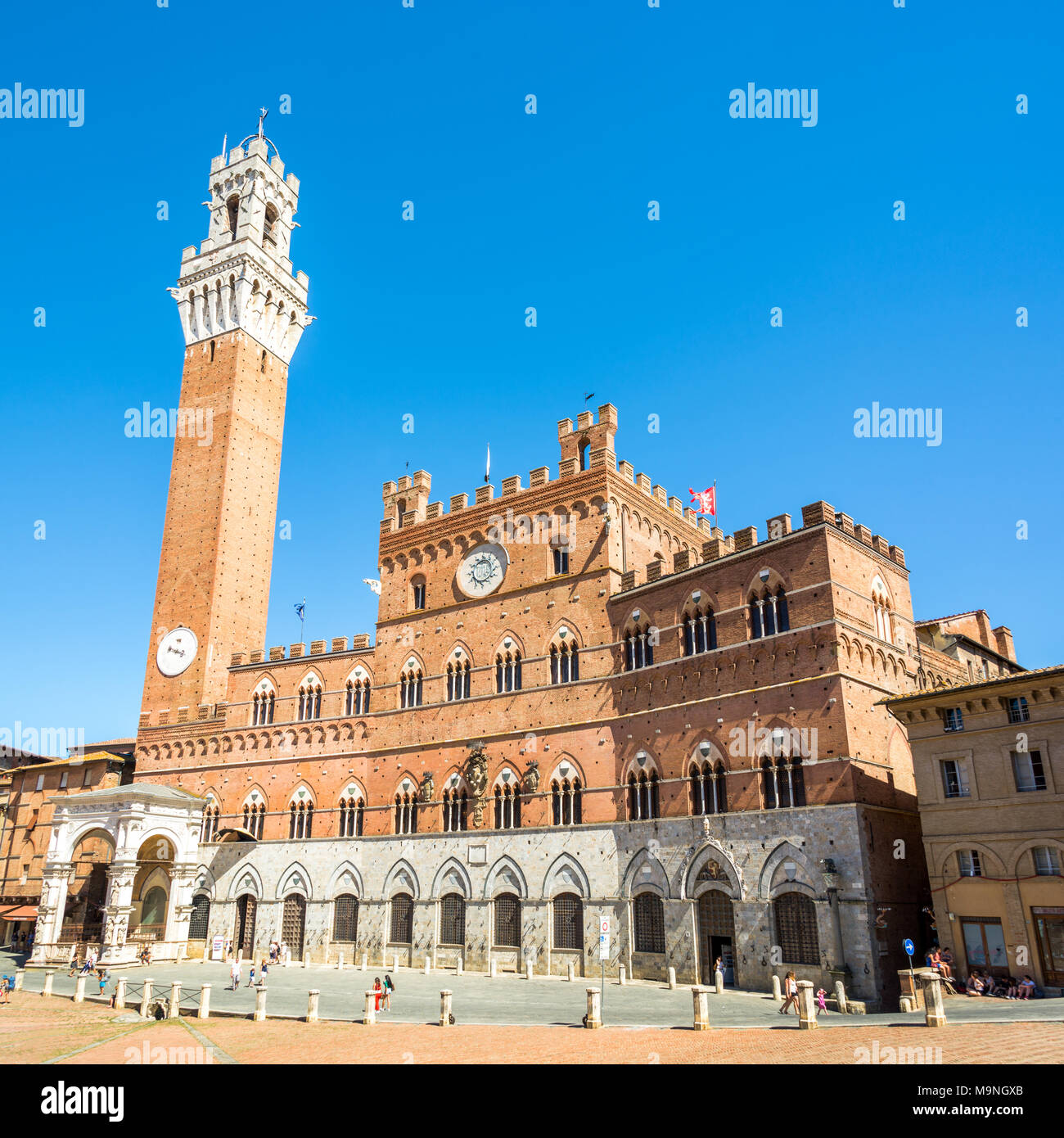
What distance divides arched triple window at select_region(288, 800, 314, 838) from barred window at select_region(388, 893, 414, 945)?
6492mm

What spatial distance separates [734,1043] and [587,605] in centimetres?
2090

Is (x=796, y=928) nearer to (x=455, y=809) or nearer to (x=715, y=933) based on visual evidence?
(x=715, y=933)

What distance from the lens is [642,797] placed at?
33.9 m

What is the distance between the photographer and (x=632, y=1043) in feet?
63.4

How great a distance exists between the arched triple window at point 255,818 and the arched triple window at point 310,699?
4.99m

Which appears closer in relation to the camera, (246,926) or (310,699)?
(246,926)

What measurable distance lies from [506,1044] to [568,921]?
15.2 m

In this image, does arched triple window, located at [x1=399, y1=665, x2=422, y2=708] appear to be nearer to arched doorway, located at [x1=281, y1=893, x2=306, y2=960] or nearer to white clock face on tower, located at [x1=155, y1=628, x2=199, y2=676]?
arched doorway, located at [x1=281, y1=893, x2=306, y2=960]

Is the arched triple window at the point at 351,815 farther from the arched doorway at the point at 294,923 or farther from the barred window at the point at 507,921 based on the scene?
the barred window at the point at 507,921

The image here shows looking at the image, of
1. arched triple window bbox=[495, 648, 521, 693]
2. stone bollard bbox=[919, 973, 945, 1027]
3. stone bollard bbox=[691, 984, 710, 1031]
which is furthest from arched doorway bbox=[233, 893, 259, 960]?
stone bollard bbox=[919, 973, 945, 1027]

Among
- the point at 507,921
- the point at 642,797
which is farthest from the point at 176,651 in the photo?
the point at 642,797

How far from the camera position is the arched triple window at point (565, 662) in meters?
37.6
